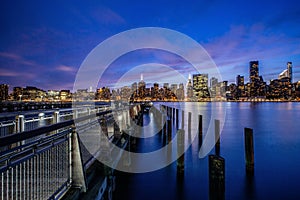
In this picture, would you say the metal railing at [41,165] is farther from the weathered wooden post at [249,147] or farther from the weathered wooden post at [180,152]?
the weathered wooden post at [249,147]

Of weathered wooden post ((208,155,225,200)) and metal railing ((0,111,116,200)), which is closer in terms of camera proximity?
metal railing ((0,111,116,200))

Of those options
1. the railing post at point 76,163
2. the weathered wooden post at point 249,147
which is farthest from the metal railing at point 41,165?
the weathered wooden post at point 249,147

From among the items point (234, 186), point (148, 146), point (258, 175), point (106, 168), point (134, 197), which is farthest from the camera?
point (148, 146)

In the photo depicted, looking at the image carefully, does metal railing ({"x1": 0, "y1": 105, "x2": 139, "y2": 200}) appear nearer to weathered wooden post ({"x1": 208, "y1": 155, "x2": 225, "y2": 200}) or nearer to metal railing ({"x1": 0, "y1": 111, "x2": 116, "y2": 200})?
metal railing ({"x1": 0, "y1": 111, "x2": 116, "y2": 200})

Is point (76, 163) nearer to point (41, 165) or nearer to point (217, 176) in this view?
point (41, 165)

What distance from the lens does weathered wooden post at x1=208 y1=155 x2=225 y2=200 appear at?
20.9 ft

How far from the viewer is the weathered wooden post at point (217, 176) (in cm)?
637

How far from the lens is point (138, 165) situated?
15266 millimetres

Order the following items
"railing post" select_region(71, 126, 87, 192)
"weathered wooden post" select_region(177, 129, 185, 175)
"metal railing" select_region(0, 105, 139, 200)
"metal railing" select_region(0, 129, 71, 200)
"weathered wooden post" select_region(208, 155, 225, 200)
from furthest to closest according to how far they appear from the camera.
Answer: "weathered wooden post" select_region(177, 129, 185, 175) < "weathered wooden post" select_region(208, 155, 225, 200) < "railing post" select_region(71, 126, 87, 192) < "metal railing" select_region(0, 129, 71, 200) < "metal railing" select_region(0, 105, 139, 200)

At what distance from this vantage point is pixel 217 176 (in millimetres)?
6414

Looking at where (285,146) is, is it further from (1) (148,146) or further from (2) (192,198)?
(2) (192,198)

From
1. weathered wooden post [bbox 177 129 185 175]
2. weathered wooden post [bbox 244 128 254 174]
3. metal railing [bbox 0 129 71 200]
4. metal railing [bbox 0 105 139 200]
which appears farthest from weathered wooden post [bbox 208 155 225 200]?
weathered wooden post [bbox 244 128 254 174]

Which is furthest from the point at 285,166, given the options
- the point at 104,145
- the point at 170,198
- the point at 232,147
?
the point at 104,145

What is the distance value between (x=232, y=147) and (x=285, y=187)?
9803 millimetres
